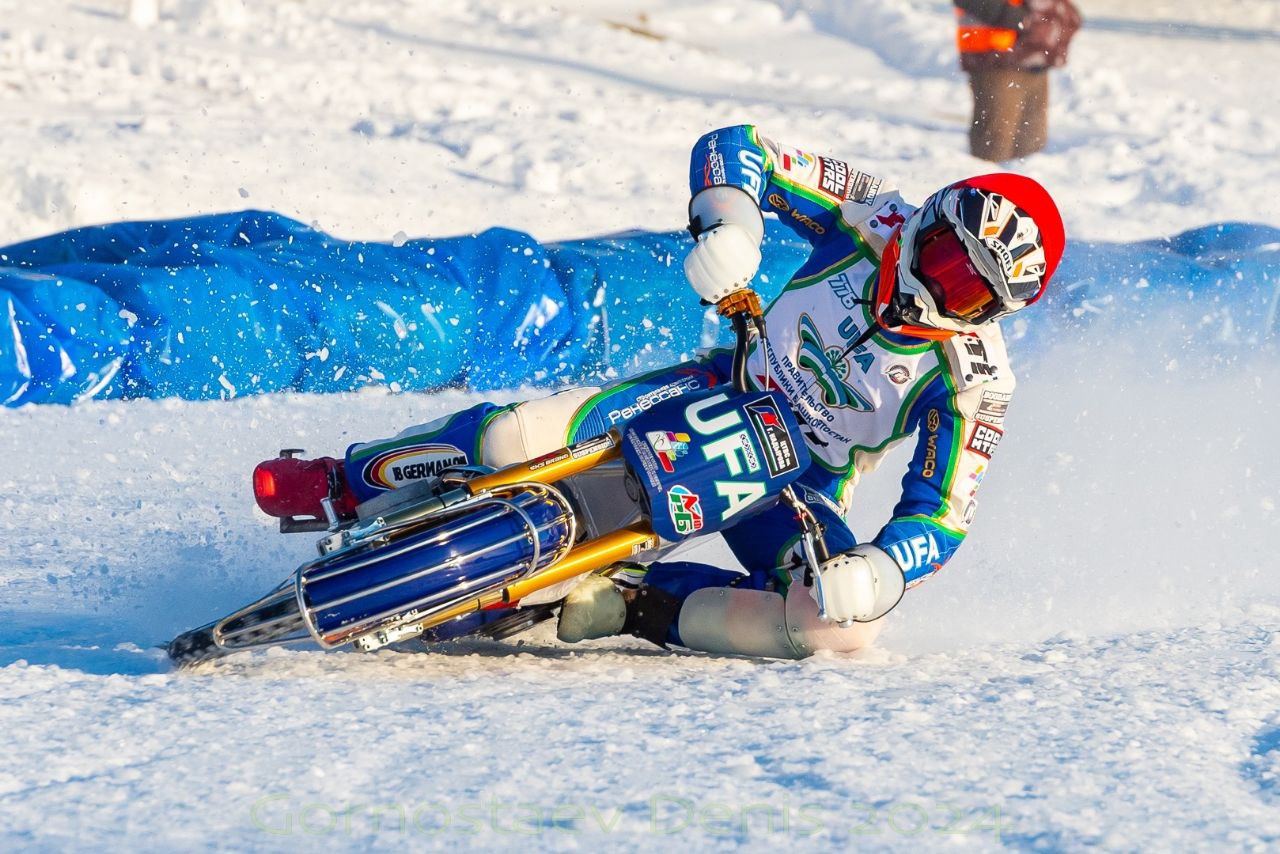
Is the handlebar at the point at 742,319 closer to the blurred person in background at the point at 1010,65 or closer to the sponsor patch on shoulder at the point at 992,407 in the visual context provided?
the sponsor patch on shoulder at the point at 992,407

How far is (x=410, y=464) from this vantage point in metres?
3.02

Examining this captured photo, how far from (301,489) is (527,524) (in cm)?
72

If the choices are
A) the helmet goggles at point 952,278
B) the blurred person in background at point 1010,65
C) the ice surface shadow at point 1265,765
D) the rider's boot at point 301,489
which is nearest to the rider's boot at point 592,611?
the rider's boot at point 301,489

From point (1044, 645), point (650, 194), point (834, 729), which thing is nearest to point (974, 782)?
point (834, 729)

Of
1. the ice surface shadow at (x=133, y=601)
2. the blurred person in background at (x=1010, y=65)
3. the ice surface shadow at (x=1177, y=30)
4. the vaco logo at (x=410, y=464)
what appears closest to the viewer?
the ice surface shadow at (x=133, y=601)

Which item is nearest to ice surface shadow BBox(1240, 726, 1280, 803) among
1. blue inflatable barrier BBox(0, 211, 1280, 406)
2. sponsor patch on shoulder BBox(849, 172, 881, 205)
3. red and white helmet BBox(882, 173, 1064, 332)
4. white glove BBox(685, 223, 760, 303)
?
red and white helmet BBox(882, 173, 1064, 332)

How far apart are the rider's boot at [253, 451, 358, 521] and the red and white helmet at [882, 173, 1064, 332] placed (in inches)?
53.4

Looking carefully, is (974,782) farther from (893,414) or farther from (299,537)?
(299,537)

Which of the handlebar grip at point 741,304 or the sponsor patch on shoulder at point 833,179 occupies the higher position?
the sponsor patch on shoulder at point 833,179

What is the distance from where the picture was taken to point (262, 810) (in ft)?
6.35

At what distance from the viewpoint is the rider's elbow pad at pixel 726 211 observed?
3.03m

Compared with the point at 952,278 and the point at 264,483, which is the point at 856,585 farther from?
the point at 264,483

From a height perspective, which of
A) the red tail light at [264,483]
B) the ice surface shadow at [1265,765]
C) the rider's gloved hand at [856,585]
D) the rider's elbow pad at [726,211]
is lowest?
the ice surface shadow at [1265,765]

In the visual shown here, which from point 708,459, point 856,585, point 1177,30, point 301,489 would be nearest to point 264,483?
point 301,489
